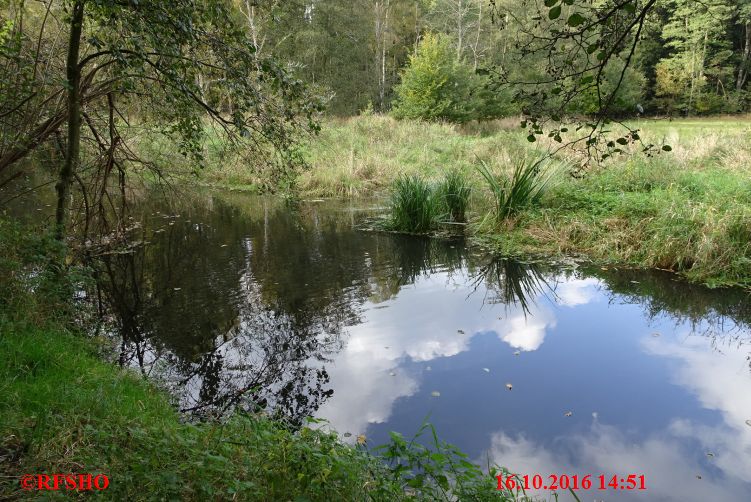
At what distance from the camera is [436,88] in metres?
25.6

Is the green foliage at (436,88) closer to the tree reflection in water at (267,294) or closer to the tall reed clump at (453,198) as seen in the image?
the tall reed clump at (453,198)

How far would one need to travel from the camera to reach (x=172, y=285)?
23.4 ft

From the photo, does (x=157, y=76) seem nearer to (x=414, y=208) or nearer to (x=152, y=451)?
(x=152, y=451)

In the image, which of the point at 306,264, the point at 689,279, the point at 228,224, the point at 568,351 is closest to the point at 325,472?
the point at 568,351

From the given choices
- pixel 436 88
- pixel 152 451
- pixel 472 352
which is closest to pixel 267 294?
pixel 472 352

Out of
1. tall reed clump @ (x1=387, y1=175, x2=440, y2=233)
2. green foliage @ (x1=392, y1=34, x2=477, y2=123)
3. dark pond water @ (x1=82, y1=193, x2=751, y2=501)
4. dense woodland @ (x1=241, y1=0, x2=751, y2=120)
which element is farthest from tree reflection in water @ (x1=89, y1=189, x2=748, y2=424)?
dense woodland @ (x1=241, y1=0, x2=751, y2=120)

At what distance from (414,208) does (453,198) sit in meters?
0.93

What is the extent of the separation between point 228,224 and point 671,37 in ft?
136

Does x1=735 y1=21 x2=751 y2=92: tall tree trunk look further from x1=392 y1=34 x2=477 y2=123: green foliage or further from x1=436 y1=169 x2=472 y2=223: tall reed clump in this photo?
x1=436 y1=169 x2=472 y2=223: tall reed clump

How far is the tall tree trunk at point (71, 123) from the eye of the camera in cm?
463

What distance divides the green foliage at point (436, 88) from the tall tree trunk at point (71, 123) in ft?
70.2

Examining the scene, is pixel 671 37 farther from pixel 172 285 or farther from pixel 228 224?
pixel 172 285

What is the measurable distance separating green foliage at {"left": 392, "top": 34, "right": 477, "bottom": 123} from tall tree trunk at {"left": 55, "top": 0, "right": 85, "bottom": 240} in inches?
842

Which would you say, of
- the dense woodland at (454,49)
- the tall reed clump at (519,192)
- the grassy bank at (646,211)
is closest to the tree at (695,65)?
the dense woodland at (454,49)
